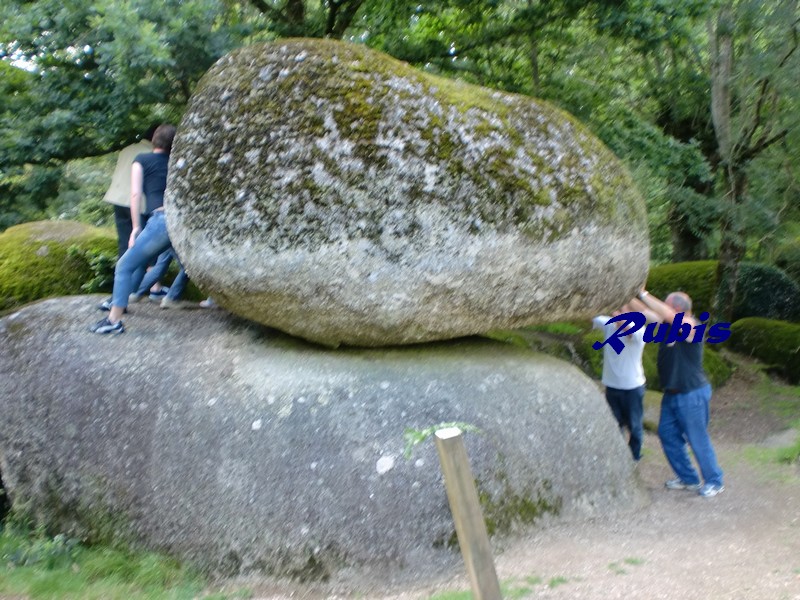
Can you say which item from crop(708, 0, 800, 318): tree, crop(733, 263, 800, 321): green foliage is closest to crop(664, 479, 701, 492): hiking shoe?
crop(708, 0, 800, 318): tree

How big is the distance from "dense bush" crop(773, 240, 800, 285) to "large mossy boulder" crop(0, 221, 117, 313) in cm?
912

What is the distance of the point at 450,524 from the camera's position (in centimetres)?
495

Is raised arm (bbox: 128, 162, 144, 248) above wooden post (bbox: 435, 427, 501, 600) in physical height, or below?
above

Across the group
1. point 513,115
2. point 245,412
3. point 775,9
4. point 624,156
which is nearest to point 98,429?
point 245,412

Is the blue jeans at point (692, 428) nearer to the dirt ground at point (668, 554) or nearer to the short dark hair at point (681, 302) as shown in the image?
the dirt ground at point (668, 554)

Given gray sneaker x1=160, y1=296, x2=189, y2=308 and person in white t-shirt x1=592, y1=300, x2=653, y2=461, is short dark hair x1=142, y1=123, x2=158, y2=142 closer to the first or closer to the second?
gray sneaker x1=160, y1=296, x2=189, y2=308

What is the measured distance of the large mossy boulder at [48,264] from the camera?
24.4 ft

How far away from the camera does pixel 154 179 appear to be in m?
6.49

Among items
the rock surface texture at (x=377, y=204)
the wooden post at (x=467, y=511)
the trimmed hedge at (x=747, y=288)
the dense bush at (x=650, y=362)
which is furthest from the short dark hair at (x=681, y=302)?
the trimmed hedge at (x=747, y=288)

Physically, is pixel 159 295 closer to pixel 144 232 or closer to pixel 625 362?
pixel 144 232

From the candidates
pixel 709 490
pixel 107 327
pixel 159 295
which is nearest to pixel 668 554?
pixel 709 490

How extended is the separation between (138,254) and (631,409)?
4450 mm

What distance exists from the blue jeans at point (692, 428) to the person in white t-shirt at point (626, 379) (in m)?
0.37

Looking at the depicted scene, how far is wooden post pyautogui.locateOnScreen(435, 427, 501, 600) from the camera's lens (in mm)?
3234
